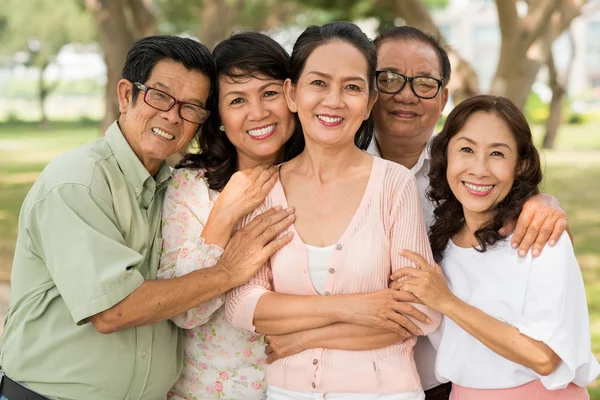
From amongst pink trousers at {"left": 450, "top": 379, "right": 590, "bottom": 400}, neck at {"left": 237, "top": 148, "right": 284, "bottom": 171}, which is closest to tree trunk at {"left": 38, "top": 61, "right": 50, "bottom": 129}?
neck at {"left": 237, "top": 148, "right": 284, "bottom": 171}

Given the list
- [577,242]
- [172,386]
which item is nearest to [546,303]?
[172,386]

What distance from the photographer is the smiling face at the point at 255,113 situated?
10.0 ft

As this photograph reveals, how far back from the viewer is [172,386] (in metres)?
3.03

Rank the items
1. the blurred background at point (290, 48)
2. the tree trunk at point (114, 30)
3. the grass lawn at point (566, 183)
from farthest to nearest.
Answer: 1. the grass lawn at point (566, 183)
2. the tree trunk at point (114, 30)
3. the blurred background at point (290, 48)

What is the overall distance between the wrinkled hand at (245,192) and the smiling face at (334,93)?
26cm

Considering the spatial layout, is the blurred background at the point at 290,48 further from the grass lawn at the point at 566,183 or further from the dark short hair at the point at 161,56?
the dark short hair at the point at 161,56

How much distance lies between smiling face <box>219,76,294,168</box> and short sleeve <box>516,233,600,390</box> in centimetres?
114


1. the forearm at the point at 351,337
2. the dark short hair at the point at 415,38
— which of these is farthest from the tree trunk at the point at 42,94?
the forearm at the point at 351,337

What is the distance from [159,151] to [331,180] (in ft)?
2.27

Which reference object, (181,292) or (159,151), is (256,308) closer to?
(181,292)

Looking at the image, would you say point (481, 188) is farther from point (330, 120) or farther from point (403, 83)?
point (403, 83)

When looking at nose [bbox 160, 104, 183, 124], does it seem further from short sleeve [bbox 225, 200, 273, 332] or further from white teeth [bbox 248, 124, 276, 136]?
short sleeve [bbox 225, 200, 273, 332]

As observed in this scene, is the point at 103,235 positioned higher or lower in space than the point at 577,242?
Answer: higher

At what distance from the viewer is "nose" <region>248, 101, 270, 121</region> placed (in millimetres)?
3055
